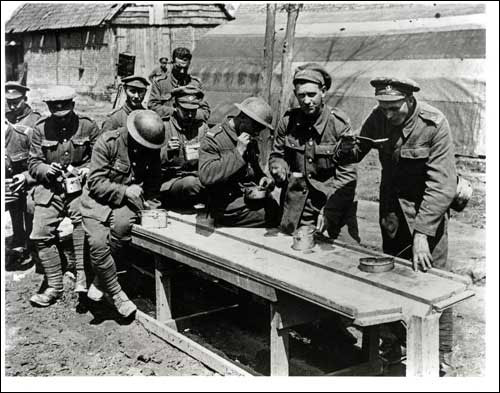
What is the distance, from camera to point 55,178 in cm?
596

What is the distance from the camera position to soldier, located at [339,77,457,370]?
3.94 metres

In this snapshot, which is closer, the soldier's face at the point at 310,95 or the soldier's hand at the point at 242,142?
the soldier's face at the point at 310,95

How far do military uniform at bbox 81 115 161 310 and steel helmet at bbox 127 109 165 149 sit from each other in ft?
0.67

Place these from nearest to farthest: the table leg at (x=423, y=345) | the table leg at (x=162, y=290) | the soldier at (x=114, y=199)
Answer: the table leg at (x=423, y=345) → the table leg at (x=162, y=290) → the soldier at (x=114, y=199)

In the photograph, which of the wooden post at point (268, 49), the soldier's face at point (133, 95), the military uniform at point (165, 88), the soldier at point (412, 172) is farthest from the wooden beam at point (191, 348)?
the wooden post at point (268, 49)

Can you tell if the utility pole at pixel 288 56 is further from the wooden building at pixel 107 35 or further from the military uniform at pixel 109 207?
the wooden building at pixel 107 35

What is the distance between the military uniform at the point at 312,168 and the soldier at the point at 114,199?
45.9 inches

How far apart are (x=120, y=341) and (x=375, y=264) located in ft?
7.99

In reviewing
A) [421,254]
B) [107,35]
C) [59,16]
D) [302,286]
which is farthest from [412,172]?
[59,16]

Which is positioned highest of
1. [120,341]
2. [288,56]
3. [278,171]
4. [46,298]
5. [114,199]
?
[288,56]

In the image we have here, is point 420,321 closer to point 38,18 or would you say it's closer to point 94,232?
point 94,232

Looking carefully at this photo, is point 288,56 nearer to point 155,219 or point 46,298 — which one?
point 155,219

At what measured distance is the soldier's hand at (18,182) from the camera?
706 cm

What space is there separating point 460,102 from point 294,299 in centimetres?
746
